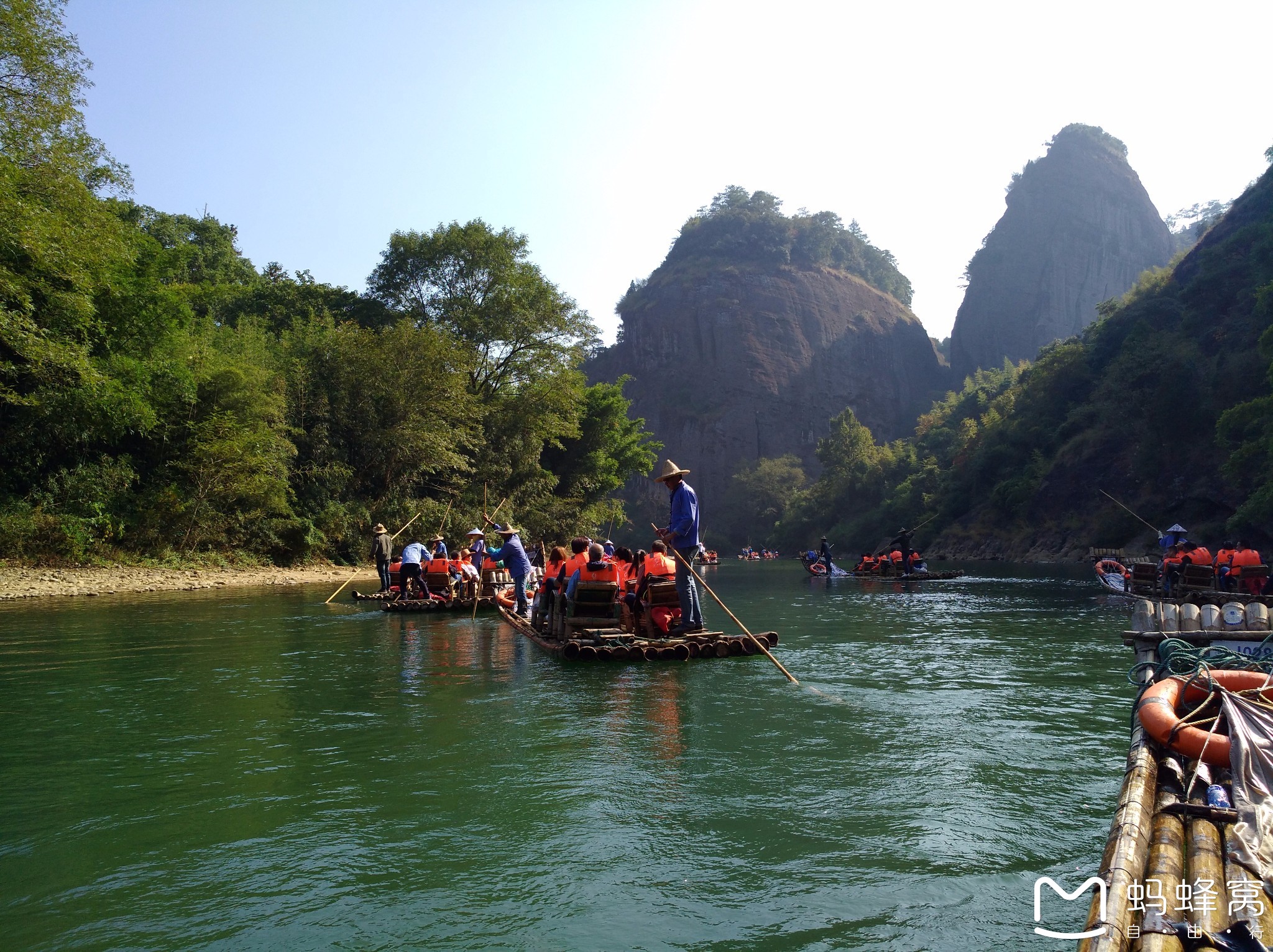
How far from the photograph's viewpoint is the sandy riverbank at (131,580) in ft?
69.7

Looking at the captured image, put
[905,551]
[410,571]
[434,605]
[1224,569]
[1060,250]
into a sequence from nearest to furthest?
[1224,569], [434,605], [410,571], [905,551], [1060,250]

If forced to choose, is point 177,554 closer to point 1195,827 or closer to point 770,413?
point 1195,827

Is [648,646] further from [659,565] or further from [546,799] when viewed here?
[546,799]

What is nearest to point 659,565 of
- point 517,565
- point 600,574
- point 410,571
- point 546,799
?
point 600,574

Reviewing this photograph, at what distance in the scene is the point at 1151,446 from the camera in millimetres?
45344

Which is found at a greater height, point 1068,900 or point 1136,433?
point 1136,433

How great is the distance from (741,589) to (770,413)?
87.3 meters

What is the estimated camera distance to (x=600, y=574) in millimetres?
11977

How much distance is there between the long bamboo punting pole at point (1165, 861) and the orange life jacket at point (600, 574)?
7.72 meters

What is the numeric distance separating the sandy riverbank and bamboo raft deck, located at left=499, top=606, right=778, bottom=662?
1485 cm

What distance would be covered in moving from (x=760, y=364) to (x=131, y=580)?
98.1 m

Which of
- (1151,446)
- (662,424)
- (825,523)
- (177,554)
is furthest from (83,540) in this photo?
(662,424)

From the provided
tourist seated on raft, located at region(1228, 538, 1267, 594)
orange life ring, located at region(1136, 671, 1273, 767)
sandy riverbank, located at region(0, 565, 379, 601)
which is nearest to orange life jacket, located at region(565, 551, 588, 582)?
orange life ring, located at region(1136, 671, 1273, 767)

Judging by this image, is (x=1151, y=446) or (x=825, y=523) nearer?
(x=1151, y=446)
